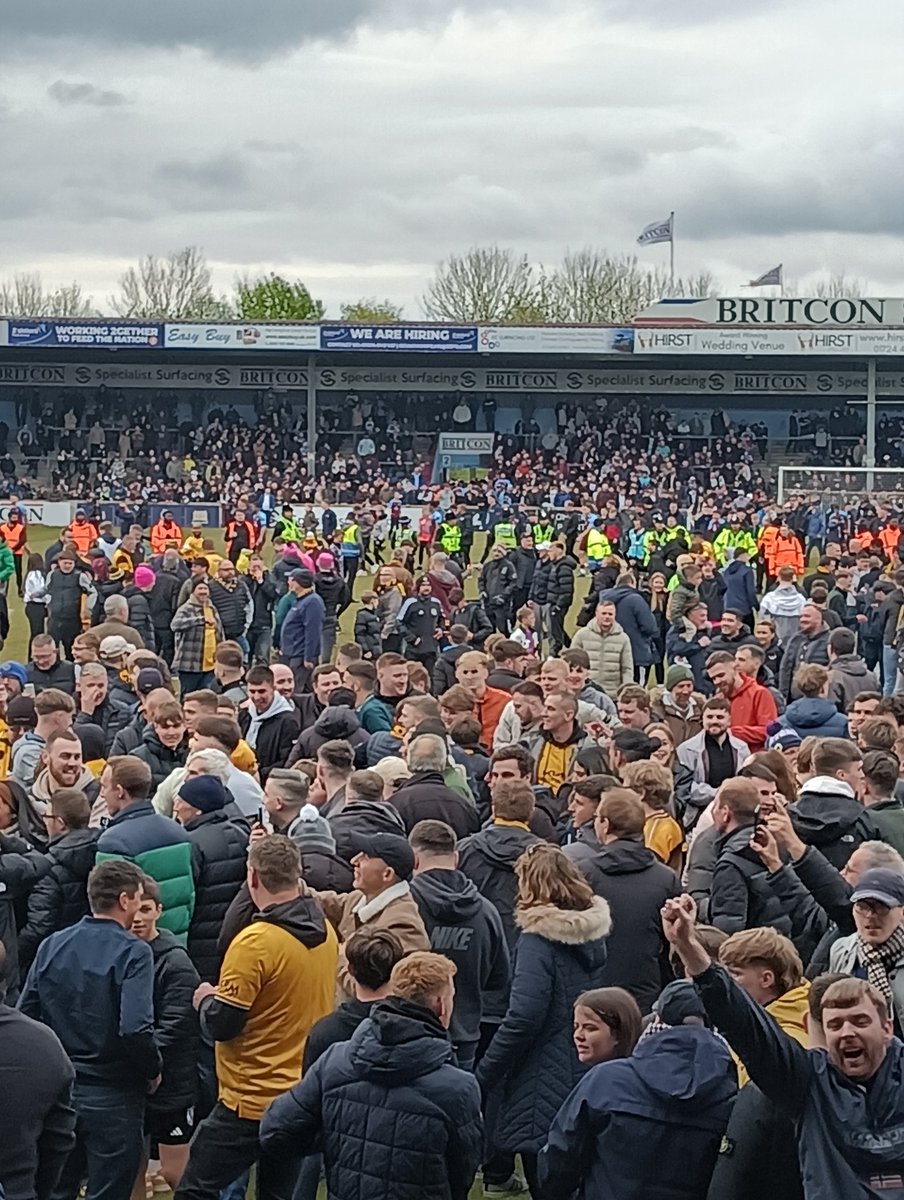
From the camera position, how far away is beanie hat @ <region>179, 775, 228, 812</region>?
6145mm

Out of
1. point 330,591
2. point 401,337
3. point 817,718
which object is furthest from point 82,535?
point 401,337

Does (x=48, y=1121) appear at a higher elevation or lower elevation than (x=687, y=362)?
lower

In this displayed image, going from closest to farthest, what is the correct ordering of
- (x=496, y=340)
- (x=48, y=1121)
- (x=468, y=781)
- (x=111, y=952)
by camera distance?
(x=48, y=1121) → (x=111, y=952) → (x=468, y=781) → (x=496, y=340)

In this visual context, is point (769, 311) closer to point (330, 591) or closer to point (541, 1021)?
point (330, 591)

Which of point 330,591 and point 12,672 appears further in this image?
point 330,591

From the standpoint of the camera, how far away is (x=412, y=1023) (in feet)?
13.9

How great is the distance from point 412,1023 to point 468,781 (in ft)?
12.9

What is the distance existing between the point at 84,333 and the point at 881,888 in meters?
42.5

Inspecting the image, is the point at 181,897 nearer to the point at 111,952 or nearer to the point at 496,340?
the point at 111,952

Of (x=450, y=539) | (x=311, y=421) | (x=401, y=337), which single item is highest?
(x=401, y=337)

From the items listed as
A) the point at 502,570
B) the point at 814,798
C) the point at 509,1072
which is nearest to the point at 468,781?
the point at 814,798

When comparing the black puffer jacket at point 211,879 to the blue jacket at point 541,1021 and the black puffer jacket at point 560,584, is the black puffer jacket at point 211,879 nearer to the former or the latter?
the blue jacket at point 541,1021

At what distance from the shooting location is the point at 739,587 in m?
18.1

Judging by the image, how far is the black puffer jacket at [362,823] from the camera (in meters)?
6.30
